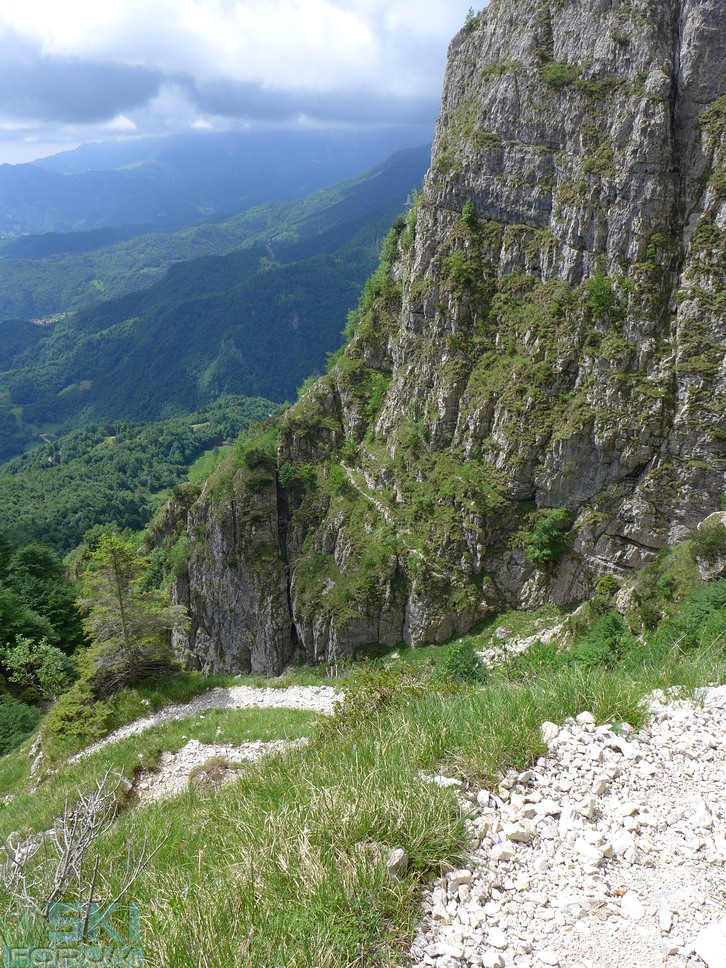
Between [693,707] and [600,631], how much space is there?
10427mm

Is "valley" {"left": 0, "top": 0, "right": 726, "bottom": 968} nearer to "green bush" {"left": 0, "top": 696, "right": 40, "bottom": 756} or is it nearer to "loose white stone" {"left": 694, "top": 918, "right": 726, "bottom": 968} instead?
"loose white stone" {"left": 694, "top": 918, "right": 726, "bottom": 968}

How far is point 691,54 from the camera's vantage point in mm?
25484

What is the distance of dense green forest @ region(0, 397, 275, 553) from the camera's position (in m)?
91.1

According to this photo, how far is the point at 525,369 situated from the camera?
30031 mm

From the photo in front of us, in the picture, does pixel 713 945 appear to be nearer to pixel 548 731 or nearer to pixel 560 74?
pixel 548 731

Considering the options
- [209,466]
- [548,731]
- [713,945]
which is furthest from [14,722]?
[209,466]

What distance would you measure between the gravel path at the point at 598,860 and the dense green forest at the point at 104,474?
76896 millimetres

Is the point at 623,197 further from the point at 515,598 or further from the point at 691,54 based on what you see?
the point at 515,598

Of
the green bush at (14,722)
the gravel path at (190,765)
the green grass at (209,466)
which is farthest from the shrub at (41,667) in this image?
the green grass at (209,466)

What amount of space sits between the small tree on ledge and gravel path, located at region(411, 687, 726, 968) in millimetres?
20289

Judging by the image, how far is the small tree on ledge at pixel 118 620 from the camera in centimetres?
2175

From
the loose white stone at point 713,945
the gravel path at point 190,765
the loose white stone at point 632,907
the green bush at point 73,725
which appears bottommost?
the green bush at point 73,725

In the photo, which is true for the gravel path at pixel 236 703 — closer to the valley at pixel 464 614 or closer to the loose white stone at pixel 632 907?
the valley at pixel 464 614

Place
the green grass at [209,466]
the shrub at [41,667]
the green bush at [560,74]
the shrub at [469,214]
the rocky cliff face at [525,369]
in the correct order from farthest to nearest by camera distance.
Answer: the green grass at [209,466]
the shrub at [469,214]
the green bush at [560,74]
the rocky cliff face at [525,369]
the shrub at [41,667]
